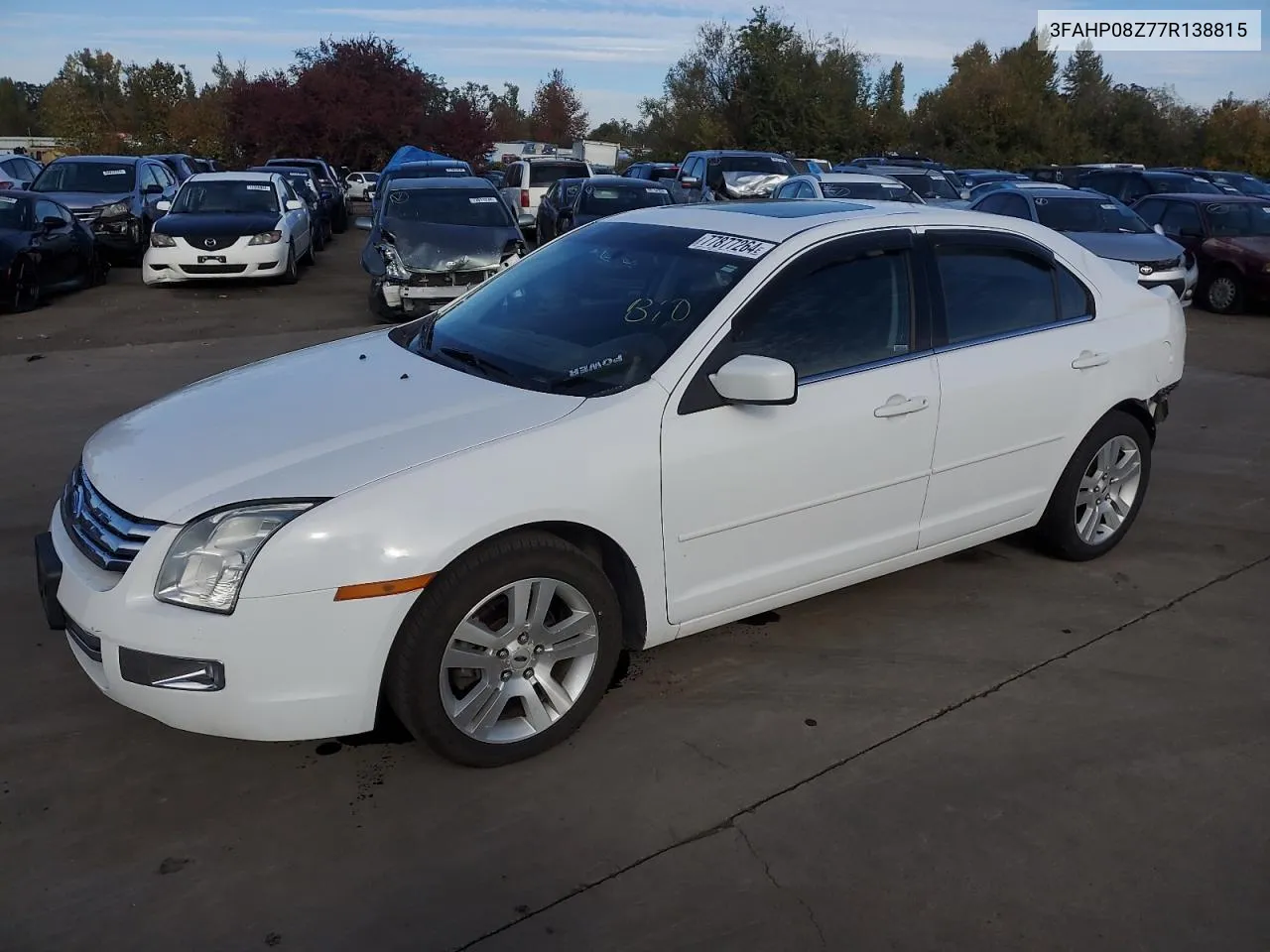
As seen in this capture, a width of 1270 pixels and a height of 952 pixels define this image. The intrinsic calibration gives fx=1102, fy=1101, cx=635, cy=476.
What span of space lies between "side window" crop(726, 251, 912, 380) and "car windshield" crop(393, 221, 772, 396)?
0.18 metres

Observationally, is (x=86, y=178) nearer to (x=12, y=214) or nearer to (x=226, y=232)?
(x=226, y=232)

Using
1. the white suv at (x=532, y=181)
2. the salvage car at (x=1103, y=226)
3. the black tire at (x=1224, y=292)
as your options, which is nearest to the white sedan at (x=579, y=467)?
the salvage car at (x=1103, y=226)

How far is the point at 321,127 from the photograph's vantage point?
136 ft

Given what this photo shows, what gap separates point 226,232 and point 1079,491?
12.2m

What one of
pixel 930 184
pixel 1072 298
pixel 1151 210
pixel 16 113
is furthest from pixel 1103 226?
pixel 16 113

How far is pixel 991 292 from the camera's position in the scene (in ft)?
15.1

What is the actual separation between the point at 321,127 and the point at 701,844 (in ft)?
140

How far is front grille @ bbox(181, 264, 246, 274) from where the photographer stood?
46.4 feet

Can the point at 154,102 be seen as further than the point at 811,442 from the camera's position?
Yes

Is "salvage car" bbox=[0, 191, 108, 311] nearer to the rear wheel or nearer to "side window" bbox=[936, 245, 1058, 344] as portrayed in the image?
the rear wheel

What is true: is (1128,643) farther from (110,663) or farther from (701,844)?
(110,663)

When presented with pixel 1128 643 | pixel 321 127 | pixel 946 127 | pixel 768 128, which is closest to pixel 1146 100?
pixel 946 127

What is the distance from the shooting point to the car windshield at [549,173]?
70.6 feet

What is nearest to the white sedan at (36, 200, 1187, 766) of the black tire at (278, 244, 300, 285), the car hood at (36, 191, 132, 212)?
the black tire at (278, 244, 300, 285)
